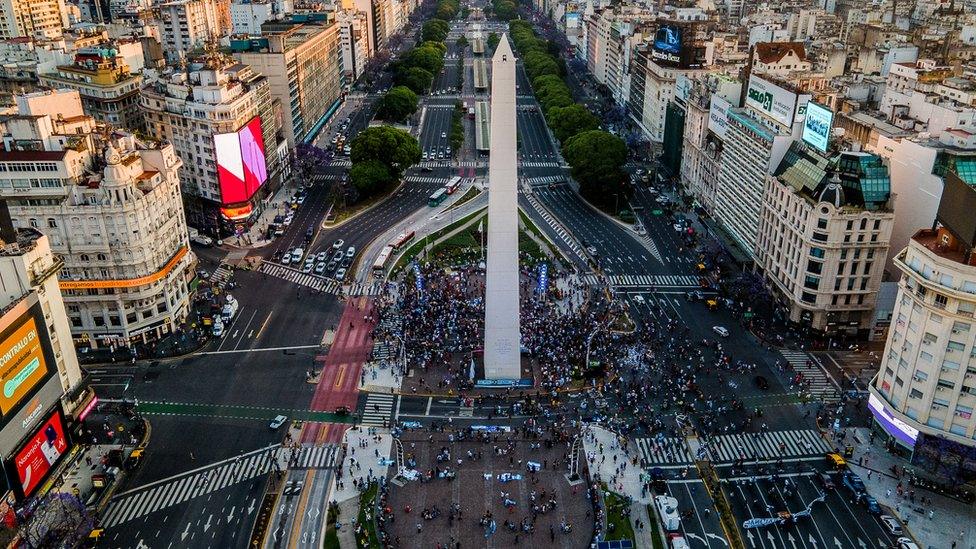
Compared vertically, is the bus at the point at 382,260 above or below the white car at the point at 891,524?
above

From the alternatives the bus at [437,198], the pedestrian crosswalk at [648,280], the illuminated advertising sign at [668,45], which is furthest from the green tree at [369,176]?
the illuminated advertising sign at [668,45]

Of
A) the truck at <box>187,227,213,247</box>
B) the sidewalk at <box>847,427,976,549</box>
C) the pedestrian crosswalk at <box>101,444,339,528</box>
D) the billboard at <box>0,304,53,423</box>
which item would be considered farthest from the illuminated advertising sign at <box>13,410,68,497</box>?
the sidewalk at <box>847,427,976,549</box>

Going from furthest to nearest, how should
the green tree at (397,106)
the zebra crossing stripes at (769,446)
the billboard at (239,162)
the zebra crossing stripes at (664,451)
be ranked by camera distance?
the green tree at (397,106) → the billboard at (239,162) → the zebra crossing stripes at (769,446) → the zebra crossing stripes at (664,451)

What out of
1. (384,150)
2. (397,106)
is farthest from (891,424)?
(397,106)

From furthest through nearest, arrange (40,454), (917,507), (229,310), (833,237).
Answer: (229,310)
(833,237)
(917,507)
(40,454)

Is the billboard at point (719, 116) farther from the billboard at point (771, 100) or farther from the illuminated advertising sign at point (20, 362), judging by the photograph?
the illuminated advertising sign at point (20, 362)

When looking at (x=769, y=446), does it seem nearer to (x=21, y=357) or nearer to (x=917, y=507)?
(x=917, y=507)

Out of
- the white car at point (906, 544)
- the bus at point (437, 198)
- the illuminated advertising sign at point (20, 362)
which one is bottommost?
the white car at point (906, 544)
